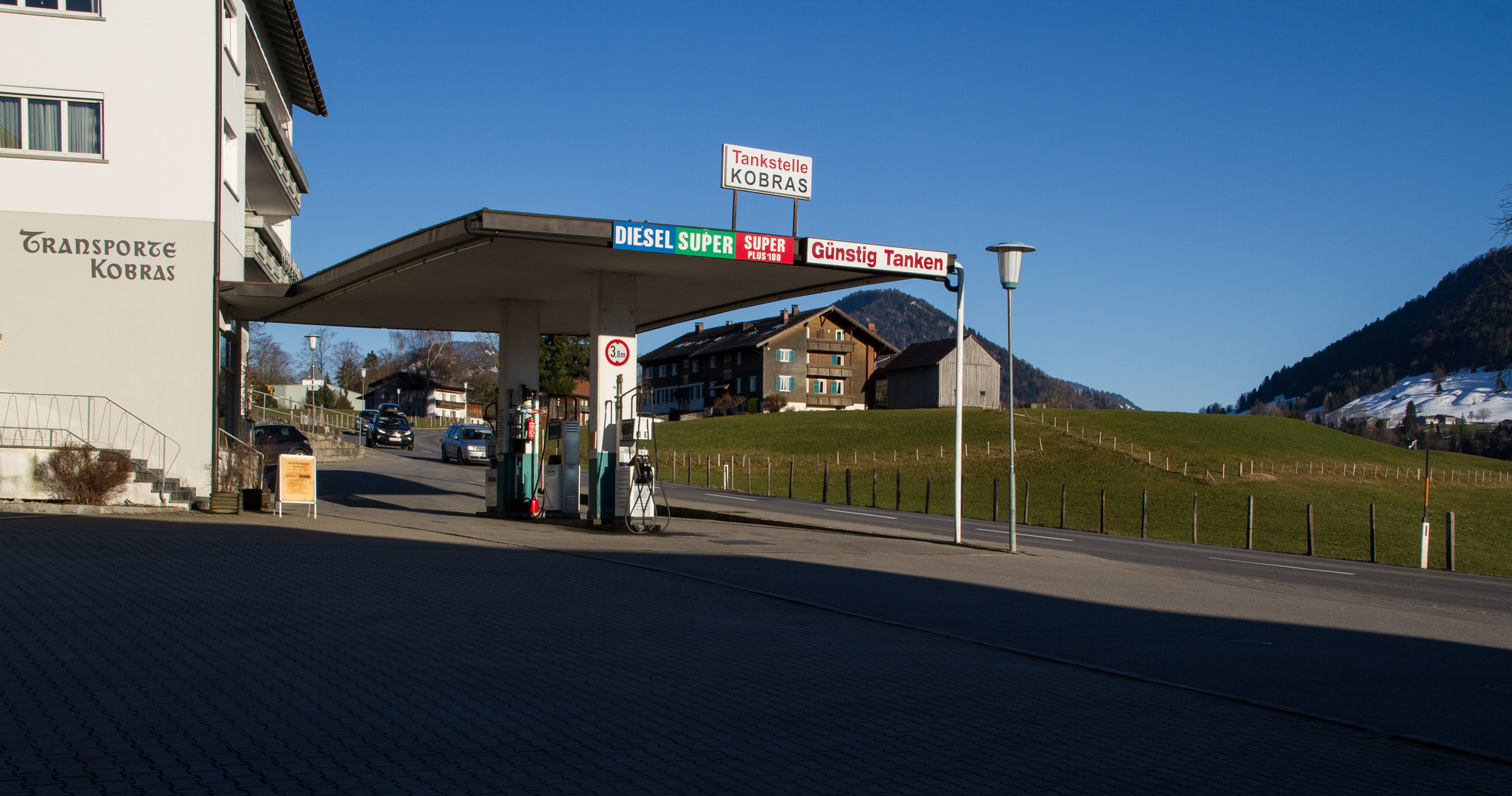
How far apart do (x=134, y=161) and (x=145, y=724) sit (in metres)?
17.8

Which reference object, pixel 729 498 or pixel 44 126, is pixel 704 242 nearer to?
pixel 44 126

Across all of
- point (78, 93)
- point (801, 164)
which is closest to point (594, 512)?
point (801, 164)

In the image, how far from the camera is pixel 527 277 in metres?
20.0

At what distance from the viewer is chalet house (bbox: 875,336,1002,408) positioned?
94375 millimetres

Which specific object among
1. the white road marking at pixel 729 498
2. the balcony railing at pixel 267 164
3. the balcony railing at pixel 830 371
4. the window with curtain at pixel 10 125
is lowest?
the white road marking at pixel 729 498

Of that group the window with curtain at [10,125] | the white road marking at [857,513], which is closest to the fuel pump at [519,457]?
the window with curtain at [10,125]

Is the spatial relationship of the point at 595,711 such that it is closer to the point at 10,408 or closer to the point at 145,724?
the point at 145,724

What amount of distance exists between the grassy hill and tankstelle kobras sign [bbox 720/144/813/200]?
1684cm

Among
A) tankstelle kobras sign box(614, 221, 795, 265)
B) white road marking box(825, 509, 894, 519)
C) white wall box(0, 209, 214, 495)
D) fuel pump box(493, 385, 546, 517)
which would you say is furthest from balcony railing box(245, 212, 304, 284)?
white road marking box(825, 509, 894, 519)

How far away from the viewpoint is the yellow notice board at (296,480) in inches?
752

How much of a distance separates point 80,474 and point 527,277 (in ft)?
26.2

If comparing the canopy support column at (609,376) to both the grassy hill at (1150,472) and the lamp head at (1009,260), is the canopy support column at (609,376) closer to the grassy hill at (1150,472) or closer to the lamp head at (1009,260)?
the lamp head at (1009,260)

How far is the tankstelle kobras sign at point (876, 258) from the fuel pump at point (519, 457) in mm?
7596

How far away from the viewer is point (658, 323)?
2684cm
